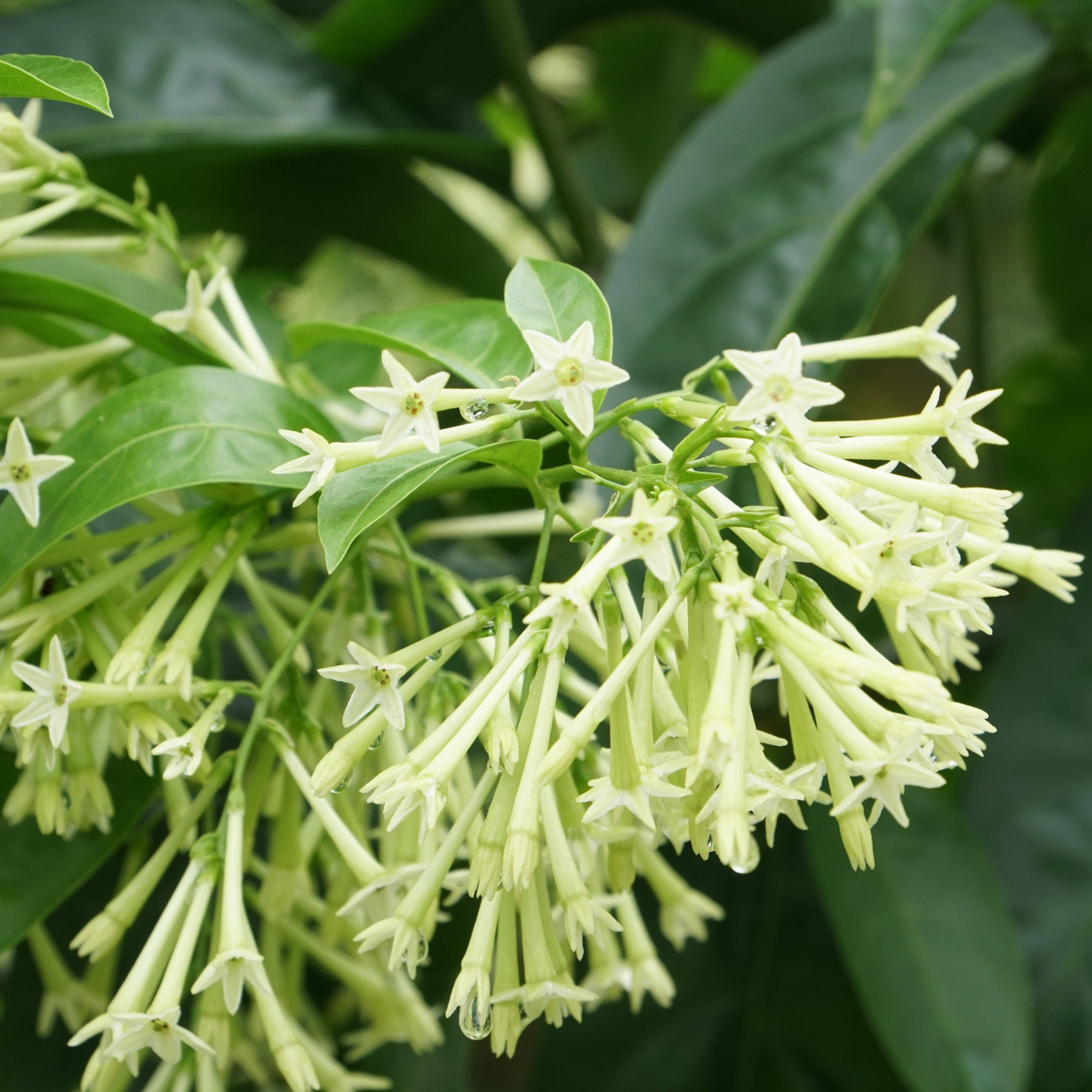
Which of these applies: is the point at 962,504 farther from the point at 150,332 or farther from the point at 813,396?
the point at 150,332

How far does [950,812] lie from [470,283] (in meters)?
0.64

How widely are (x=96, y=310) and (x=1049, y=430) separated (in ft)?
3.64

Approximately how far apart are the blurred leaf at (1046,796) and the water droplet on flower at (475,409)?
1.98 feet

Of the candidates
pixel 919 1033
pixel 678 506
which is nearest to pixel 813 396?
pixel 678 506

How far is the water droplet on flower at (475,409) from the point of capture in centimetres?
40

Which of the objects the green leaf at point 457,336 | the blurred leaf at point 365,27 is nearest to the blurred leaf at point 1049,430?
the blurred leaf at point 365,27

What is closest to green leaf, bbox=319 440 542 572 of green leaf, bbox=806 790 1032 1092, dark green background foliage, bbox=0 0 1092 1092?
dark green background foliage, bbox=0 0 1092 1092

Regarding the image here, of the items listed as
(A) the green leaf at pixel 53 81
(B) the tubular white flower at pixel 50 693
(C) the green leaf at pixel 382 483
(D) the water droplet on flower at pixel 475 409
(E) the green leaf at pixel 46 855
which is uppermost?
(A) the green leaf at pixel 53 81

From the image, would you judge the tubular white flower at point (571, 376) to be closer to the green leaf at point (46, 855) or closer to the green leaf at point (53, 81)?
the green leaf at point (53, 81)

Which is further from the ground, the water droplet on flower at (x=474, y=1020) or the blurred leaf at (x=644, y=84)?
the blurred leaf at (x=644, y=84)

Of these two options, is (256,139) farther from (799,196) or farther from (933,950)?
(933,950)

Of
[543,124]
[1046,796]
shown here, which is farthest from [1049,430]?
[543,124]

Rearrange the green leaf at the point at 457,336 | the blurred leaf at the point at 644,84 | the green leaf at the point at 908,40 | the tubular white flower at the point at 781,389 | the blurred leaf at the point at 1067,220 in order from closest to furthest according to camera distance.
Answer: the tubular white flower at the point at 781,389 < the green leaf at the point at 457,336 < the green leaf at the point at 908,40 < the blurred leaf at the point at 1067,220 < the blurred leaf at the point at 644,84

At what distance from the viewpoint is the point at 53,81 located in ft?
1.28
